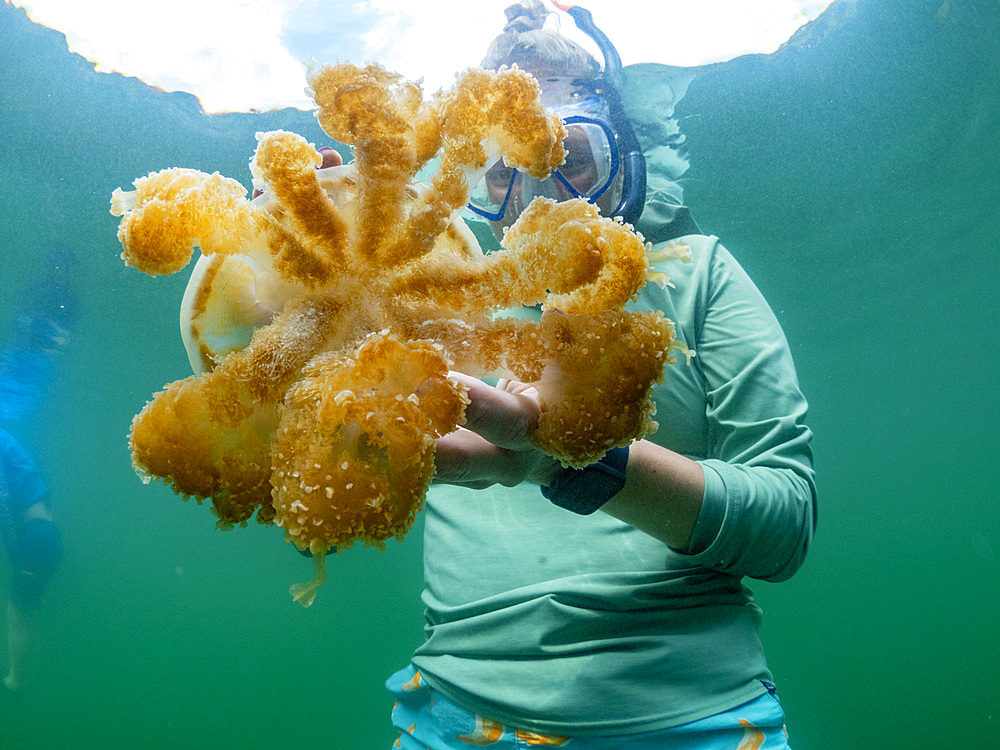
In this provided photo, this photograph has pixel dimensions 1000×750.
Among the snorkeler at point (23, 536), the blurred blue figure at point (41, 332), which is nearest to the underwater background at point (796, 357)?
the blurred blue figure at point (41, 332)

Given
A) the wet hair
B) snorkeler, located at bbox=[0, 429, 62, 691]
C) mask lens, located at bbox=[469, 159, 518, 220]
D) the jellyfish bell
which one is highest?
the wet hair

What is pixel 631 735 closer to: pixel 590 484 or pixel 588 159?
A: pixel 590 484

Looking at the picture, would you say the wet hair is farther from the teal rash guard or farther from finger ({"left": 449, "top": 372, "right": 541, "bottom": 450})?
finger ({"left": 449, "top": 372, "right": 541, "bottom": 450})

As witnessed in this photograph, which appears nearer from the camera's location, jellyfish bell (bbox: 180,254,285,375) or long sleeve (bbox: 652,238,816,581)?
jellyfish bell (bbox: 180,254,285,375)

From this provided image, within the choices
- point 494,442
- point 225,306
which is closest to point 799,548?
point 494,442

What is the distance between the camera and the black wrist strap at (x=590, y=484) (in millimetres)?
1490

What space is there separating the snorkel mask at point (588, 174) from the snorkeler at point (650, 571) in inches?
9.1

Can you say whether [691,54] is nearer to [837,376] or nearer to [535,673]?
[535,673]

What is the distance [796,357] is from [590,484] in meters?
24.9

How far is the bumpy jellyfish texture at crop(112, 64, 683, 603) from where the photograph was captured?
0.94 m

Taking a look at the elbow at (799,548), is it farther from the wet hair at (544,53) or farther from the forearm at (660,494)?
the wet hair at (544,53)

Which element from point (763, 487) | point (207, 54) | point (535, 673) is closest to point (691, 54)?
point (207, 54)

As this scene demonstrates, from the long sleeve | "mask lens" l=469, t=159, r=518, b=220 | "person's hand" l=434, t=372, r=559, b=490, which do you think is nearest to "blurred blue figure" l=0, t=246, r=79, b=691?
"mask lens" l=469, t=159, r=518, b=220

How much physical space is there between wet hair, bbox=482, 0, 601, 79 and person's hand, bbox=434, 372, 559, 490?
9.13 ft
